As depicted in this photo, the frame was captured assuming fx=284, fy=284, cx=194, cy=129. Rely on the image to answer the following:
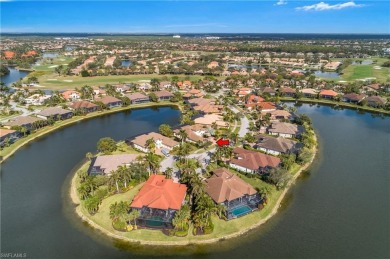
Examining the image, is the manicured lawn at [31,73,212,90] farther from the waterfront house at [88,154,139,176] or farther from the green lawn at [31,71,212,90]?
the waterfront house at [88,154,139,176]

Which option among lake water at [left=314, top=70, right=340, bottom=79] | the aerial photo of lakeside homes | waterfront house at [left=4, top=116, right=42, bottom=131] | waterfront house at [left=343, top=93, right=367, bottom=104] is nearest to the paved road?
the aerial photo of lakeside homes

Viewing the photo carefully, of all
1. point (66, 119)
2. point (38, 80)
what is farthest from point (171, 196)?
point (38, 80)

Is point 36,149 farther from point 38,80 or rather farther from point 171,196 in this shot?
point 38,80

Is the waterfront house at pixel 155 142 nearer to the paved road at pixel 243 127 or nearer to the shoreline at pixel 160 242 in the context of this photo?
the shoreline at pixel 160 242

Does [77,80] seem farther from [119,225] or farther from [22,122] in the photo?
[119,225]

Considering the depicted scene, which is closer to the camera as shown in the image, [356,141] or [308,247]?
[308,247]

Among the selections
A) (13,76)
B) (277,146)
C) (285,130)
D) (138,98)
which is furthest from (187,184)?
(13,76)

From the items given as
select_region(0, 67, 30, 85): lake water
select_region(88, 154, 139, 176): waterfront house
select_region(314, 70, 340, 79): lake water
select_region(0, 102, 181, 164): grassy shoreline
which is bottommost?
select_region(0, 102, 181, 164): grassy shoreline

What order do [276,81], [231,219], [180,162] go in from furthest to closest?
[276,81] → [180,162] → [231,219]
